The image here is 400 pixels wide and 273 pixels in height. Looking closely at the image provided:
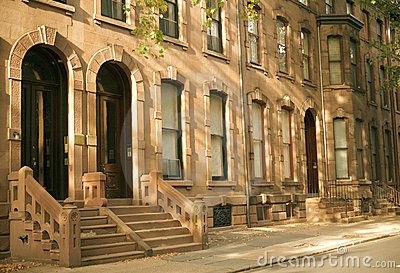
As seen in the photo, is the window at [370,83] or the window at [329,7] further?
the window at [370,83]

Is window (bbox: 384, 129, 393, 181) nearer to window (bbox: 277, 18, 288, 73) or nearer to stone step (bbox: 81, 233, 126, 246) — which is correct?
window (bbox: 277, 18, 288, 73)

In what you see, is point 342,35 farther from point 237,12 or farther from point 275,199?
point 275,199

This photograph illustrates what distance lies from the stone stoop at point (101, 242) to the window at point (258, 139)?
9.33 meters

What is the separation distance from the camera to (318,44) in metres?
26.0

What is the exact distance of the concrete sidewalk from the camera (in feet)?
35.8

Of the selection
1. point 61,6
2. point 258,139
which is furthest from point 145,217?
point 258,139

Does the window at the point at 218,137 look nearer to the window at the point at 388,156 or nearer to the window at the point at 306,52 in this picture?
the window at the point at 306,52

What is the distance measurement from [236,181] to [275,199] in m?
2.26

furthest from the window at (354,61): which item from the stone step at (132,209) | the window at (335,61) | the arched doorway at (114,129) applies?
the stone step at (132,209)

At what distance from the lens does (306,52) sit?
84.1ft

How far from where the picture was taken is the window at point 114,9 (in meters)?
15.6

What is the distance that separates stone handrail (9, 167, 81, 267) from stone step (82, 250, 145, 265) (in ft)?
1.10

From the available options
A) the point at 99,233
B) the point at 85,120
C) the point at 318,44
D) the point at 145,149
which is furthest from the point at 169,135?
the point at 318,44

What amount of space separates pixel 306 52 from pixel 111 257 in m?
16.8
